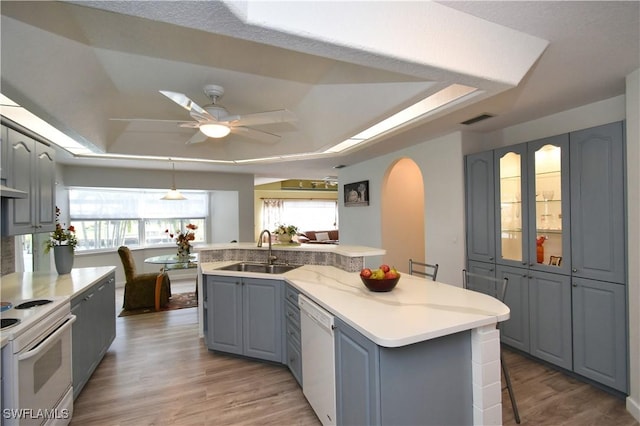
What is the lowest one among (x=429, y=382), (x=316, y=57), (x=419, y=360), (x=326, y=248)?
(x=429, y=382)

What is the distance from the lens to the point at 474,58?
157 cm

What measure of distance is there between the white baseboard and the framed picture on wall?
3.69 metres

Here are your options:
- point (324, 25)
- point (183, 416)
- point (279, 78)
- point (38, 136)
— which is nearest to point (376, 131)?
point (279, 78)

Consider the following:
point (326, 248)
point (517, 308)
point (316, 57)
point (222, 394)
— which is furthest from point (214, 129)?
point (517, 308)

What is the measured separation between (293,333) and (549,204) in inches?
103

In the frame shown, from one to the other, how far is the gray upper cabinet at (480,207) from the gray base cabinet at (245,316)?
2243 millimetres

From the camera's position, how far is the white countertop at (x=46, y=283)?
7.59 ft

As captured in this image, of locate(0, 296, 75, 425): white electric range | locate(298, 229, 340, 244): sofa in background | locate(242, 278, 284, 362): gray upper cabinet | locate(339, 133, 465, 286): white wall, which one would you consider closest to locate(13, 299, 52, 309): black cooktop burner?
locate(0, 296, 75, 425): white electric range

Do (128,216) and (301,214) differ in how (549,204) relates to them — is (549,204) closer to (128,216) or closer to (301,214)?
(128,216)

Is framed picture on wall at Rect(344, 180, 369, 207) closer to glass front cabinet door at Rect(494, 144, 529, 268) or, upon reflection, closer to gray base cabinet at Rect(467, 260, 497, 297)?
gray base cabinet at Rect(467, 260, 497, 297)

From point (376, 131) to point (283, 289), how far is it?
65.0 inches

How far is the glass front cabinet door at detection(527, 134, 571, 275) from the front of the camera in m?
2.69

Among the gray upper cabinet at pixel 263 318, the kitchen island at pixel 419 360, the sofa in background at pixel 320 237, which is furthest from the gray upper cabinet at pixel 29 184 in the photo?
the sofa in background at pixel 320 237

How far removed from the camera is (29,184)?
265 cm
